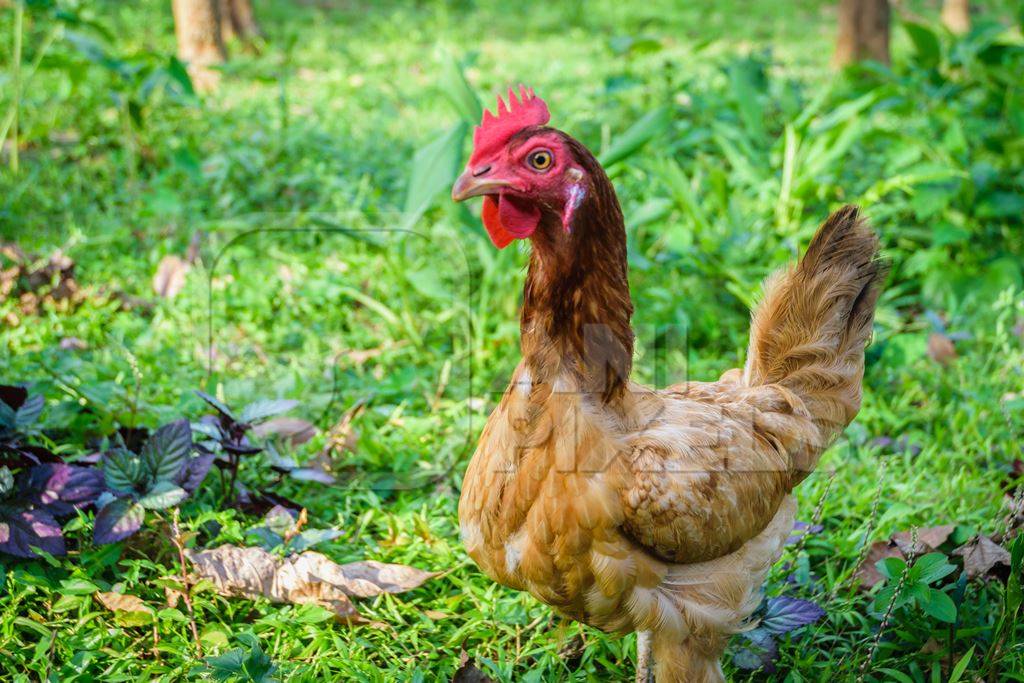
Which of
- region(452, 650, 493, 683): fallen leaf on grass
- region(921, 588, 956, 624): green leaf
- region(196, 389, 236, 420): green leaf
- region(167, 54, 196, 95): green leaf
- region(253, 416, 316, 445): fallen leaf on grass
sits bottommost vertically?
region(452, 650, 493, 683): fallen leaf on grass

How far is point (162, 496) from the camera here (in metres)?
2.65

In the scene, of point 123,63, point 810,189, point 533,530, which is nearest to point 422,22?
point 123,63

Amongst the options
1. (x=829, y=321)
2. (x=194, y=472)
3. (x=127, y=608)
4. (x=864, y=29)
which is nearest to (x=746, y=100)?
(x=864, y=29)

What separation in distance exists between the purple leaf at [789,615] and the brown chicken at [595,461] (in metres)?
0.26

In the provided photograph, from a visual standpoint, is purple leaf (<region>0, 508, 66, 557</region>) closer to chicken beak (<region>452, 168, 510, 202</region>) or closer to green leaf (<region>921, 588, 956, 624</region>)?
chicken beak (<region>452, 168, 510, 202</region>)

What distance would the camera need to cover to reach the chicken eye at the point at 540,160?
2.00m

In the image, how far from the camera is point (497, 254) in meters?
4.14

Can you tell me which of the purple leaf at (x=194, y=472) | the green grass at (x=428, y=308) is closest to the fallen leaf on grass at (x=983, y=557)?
the green grass at (x=428, y=308)

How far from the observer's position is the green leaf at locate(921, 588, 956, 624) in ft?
7.80

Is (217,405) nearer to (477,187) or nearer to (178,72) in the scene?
(477,187)

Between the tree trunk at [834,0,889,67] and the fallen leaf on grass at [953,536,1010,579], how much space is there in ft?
18.8

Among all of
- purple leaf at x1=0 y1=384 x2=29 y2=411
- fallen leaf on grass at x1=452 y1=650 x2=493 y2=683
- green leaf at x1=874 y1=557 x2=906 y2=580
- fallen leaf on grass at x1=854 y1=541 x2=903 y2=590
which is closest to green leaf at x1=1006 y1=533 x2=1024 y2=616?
green leaf at x1=874 y1=557 x2=906 y2=580

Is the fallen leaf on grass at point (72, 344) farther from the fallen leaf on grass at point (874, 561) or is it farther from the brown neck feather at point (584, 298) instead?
the fallen leaf on grass at point (874, 561)

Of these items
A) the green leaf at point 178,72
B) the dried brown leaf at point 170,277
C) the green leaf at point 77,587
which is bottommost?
the green leaf at point 77,587
